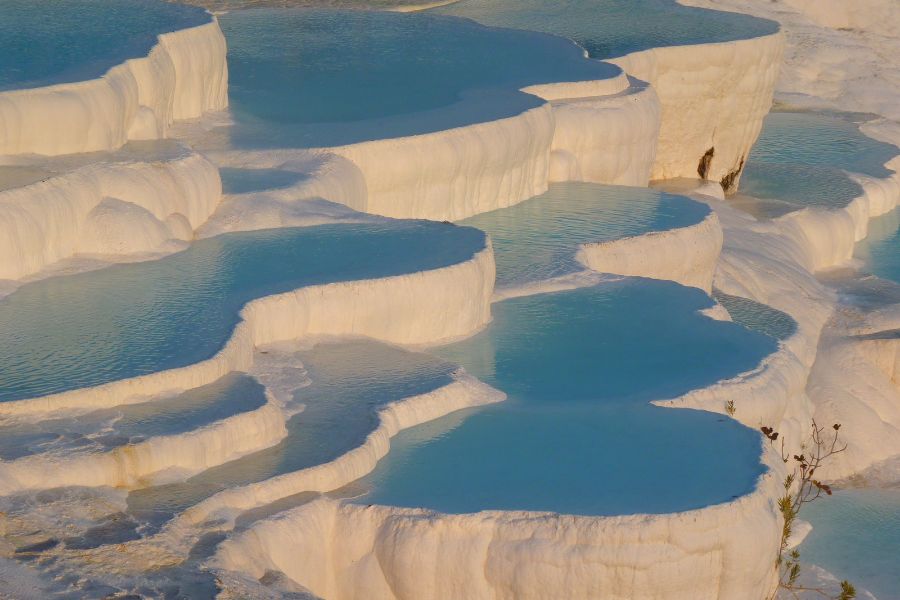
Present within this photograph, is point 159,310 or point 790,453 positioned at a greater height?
point 159,310

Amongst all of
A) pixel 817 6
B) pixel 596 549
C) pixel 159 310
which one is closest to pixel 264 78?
pixel 159 310

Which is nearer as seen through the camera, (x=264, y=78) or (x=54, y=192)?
(x=54, y=192)

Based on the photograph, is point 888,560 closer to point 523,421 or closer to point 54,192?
point 523,421

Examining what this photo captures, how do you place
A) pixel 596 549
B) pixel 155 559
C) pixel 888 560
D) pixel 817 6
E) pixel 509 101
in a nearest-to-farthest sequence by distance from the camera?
pixel 155 559
pixel 596 549
pixel 888 560
pixel 509 101
pixel 817 6

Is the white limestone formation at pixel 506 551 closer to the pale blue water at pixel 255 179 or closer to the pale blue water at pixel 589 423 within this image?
the pale blue water at pixel 589 423

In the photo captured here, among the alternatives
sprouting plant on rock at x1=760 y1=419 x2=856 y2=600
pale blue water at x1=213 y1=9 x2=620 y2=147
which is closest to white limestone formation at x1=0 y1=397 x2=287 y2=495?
sprouting plant on rock at x1=760 y1=419 x2=856 y2=600

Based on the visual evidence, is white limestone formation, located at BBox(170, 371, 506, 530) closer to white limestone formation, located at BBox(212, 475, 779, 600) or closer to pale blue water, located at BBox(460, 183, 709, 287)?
white limestone formation, located at BBox(212, 475, 779, 600)
